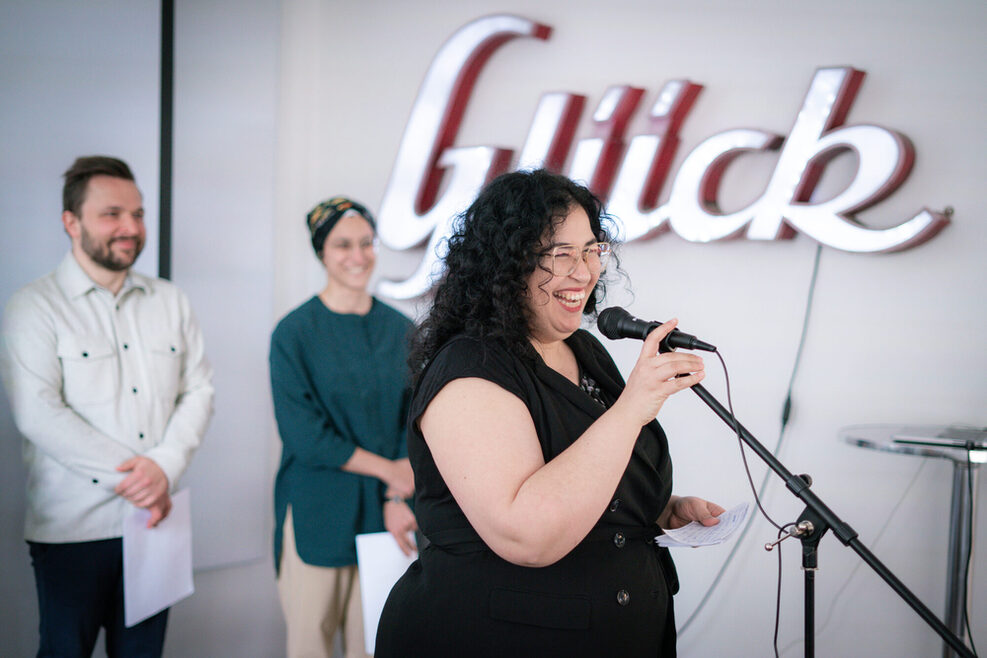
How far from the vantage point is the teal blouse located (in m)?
2.85

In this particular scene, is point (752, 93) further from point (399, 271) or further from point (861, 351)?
point (399, 271)

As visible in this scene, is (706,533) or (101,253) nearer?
(706,533)

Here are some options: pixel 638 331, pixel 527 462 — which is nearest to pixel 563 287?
pixel 638 331

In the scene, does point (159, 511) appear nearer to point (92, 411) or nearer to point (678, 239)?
point (92, 411)

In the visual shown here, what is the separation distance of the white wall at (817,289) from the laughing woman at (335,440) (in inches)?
40.5

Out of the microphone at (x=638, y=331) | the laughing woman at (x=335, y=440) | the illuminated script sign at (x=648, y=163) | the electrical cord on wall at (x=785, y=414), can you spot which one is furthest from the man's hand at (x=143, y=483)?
the electrical cord on wall at (x=785, y=414)

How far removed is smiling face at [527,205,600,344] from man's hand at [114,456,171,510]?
1.63 metres

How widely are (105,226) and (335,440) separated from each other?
1.04 metres

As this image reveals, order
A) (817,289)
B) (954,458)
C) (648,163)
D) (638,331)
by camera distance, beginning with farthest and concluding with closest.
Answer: (648,163), (817,289), (954,458), (638,331)

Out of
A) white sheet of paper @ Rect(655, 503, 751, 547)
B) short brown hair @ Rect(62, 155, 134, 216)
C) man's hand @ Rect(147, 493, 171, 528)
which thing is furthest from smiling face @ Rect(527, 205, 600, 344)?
short brown hair @ Rect(62, 155, 134, 216)

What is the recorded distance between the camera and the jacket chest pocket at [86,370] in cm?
262

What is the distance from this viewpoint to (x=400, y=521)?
9.41ft

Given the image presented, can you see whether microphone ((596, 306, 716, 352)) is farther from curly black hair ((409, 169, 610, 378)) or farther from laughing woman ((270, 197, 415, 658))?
laughing woman ((270, 197, 415, 658))

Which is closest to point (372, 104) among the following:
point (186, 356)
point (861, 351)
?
point (186, 356)
